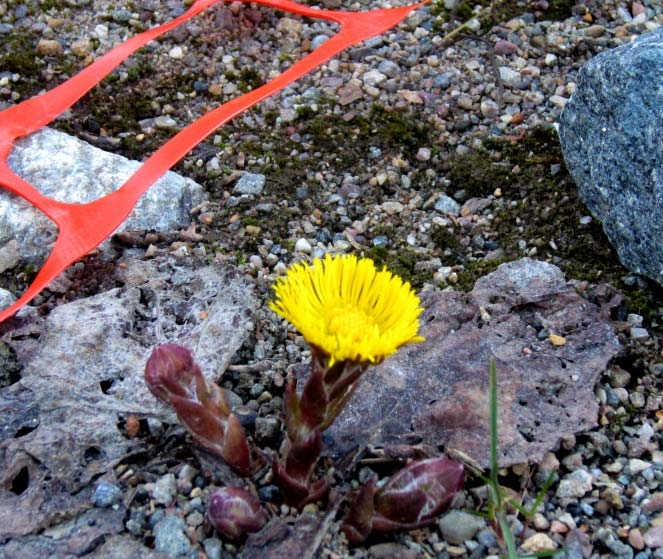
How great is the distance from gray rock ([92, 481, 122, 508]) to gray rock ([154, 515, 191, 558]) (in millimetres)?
119

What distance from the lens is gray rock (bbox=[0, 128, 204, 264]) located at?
9.59 ft

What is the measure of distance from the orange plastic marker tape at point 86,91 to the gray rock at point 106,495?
72cm

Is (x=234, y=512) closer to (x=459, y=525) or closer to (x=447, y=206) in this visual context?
(x=459, y=525)

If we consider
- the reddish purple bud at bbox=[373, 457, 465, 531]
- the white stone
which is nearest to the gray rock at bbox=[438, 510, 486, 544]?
the reddish purple bud at bbox=[373, 457, 465, 531]

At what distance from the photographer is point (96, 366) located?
236 centimetres

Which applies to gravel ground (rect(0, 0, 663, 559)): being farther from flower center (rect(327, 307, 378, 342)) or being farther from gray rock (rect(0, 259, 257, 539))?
flower center (rect(327, 307, 378, 342))

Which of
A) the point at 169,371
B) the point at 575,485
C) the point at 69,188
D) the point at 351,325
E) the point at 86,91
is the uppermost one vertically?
the point at 351,325

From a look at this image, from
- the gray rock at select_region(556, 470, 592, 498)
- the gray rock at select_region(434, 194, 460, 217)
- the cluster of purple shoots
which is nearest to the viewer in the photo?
the cluster of purple shoots

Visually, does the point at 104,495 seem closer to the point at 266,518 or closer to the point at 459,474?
the point at 266,518

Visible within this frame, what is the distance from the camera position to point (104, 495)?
207 centimetres

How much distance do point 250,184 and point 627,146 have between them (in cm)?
119

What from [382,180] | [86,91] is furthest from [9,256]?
[382,180]

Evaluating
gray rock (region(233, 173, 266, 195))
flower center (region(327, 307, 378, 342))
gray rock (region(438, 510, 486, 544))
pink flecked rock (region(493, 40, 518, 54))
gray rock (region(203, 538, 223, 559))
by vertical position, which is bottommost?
gray rock (region(438, 510, 486, 544))

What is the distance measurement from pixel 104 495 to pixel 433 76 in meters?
2.12
